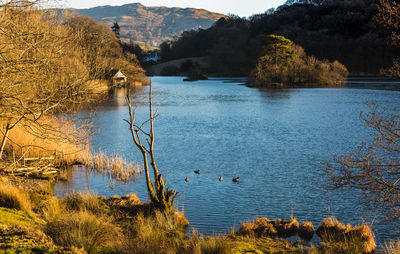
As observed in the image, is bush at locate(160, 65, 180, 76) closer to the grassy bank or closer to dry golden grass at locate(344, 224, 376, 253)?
the grassy bank

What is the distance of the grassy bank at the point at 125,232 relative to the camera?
7.05m

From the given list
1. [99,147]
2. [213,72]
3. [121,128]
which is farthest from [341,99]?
[213,72]

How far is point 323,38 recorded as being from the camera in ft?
348

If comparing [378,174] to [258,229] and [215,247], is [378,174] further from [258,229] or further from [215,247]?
[215,247]

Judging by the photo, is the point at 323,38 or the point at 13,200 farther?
the point at 323,38

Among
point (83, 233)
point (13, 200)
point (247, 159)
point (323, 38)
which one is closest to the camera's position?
point (83, 233)

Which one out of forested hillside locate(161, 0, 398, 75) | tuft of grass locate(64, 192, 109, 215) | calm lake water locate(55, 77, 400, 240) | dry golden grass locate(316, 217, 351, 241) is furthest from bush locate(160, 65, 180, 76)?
dry golden grass locate(316, 217, 351, 241)

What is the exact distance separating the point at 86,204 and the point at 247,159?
1001 cm

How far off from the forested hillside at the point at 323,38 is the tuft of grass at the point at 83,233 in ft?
256

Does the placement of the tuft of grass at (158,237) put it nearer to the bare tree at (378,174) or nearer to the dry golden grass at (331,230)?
the dry golden grass at (331,230)

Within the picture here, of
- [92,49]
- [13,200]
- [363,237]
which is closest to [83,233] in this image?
[13,200]

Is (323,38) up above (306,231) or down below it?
above

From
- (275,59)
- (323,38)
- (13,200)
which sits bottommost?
(13,200)

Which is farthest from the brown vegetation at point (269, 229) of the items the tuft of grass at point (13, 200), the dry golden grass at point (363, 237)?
the tuft of grass at point (13, 200)
